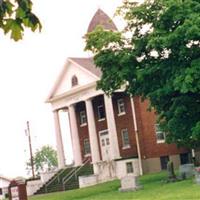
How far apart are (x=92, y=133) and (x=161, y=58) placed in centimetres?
1919

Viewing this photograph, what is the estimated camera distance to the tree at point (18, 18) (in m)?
3.73

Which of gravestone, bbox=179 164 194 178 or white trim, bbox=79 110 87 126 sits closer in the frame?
gravestone, bbox=179 164 194 178

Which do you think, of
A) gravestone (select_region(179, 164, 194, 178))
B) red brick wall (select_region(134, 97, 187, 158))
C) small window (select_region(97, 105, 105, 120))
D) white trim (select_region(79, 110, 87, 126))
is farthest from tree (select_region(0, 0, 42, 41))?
white trim (select_region(79, 110, 87, 126))

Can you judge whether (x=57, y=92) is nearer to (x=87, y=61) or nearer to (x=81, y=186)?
(x=87, y=61)

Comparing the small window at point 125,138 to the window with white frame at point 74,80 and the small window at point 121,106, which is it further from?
the window with white frame at point 74,80

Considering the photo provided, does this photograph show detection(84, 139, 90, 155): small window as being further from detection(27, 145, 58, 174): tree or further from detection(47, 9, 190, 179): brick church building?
detection(27, 145, 58, 174): tree

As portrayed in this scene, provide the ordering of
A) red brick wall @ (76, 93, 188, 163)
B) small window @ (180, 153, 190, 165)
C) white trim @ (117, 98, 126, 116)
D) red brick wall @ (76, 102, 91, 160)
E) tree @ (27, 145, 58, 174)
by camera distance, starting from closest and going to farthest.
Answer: red brick wall @ (76, 93, 188, 163), small window @ (180, 153, 190, 165), white trim @ (117, 98, 126, 116), red brick wall @ (76, 102, 91, 160), tree @ (27, 145, 58, 174)

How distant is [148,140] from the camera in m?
50.6

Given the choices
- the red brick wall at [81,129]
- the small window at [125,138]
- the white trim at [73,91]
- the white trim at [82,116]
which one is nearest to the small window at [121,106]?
the small window at [125,138]

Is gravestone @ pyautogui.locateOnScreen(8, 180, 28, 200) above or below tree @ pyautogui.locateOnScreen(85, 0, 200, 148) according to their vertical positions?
below

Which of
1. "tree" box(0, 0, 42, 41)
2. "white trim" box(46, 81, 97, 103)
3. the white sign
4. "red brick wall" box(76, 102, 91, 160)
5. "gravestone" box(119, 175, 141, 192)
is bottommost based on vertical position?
"gravestone" box(119, 175, 141, 192)

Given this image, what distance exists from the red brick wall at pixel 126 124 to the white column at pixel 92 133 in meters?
2.28

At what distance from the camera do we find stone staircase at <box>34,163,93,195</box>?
48719 millimetres

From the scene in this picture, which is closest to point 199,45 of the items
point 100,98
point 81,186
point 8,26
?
point 81,186
